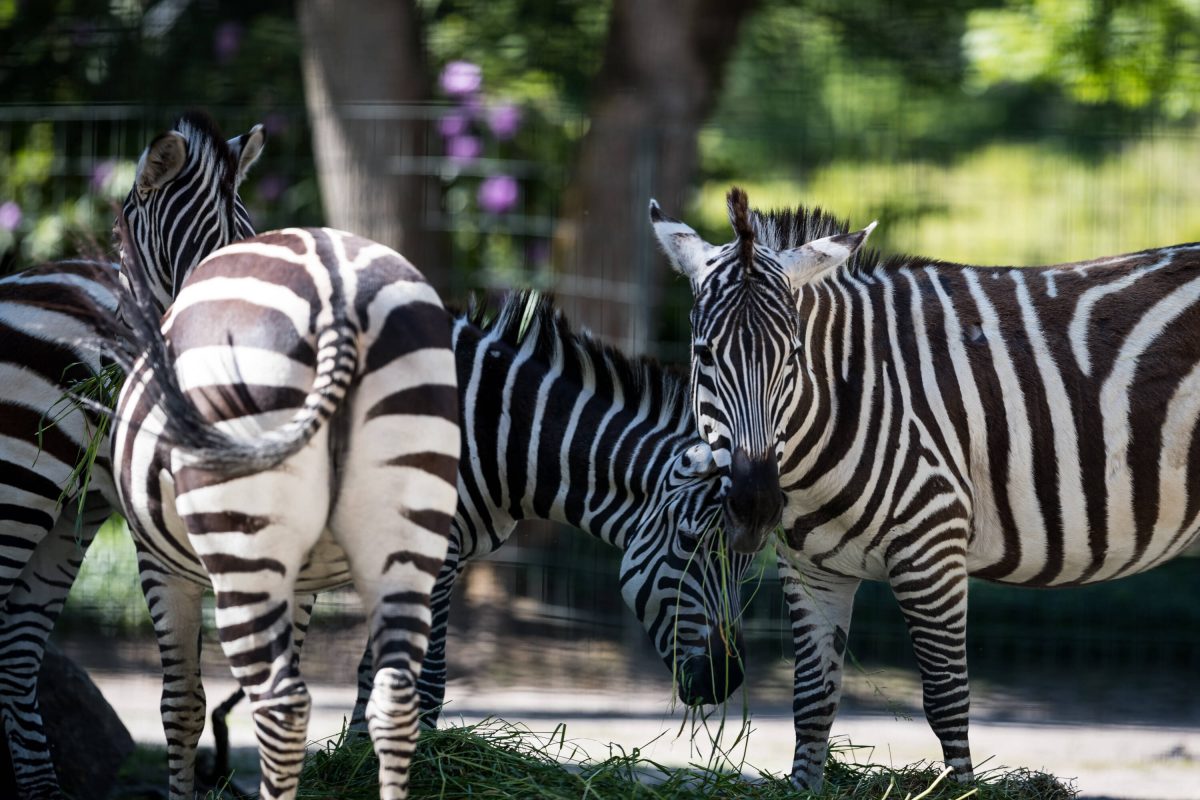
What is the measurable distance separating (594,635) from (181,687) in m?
4.30

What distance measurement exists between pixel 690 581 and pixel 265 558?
1.72 metres

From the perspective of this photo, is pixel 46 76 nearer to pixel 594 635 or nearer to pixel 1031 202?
pixel 594 635

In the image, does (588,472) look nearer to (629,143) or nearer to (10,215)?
(629,143)

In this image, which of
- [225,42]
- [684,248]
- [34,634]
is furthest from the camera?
[225,42]

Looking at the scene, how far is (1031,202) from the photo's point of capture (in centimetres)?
1194

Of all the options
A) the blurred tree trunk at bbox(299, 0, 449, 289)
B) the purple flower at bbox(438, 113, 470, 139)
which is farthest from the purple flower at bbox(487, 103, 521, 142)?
the blurred tree trunk at bbox(299, 0, 449, 289)

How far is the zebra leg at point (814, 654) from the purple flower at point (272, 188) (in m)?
6.67

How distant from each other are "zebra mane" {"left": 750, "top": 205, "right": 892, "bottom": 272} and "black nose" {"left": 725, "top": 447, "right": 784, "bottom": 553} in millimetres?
880

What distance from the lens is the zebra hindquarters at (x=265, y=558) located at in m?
2.76

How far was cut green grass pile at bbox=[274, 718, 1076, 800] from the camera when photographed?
367cm

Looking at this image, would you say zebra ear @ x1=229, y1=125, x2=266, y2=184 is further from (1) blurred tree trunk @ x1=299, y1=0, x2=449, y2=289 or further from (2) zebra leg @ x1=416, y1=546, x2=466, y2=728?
(1) blurred tree trunk @ x1=299, y1=0, x2=449, y2=289

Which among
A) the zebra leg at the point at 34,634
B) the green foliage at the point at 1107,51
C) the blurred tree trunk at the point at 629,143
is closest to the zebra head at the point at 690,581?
the zebra leg at the point at 34,634

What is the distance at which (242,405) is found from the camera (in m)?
2.81

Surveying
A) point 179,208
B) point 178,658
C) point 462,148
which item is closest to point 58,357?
point 179,208
